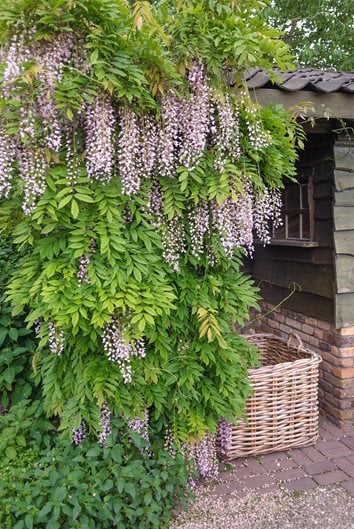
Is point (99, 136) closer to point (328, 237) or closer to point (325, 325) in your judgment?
point (328, 237)

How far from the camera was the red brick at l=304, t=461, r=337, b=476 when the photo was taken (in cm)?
251

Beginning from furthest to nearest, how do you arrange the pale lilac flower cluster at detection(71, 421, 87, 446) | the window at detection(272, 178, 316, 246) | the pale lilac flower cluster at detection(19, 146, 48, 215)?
the window at detection(272, 178, 316, 246)
the pale lilac flower cluster at detection(71, 421, 87, 446)
the pale lilac flower cluster at detection(19, 146, 48, 215)

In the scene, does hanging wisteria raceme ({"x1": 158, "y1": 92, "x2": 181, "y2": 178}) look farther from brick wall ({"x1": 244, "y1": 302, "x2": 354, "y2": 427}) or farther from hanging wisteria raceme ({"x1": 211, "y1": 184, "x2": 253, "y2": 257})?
brick wall ({"x1": 244, "y1": 302, "x2": 354, "y2": 427})

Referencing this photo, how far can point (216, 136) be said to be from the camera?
1.98 metres

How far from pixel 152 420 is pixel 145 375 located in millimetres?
360

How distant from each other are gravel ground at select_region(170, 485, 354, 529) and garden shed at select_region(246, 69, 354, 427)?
94 cm

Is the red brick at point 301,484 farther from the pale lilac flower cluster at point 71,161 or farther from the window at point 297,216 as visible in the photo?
the pale lilac flower cluster at point 71,161

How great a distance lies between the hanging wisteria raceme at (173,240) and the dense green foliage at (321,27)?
22.5 feet

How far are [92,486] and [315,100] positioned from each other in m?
2.41

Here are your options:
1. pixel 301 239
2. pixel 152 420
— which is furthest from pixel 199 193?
pixel 301 239

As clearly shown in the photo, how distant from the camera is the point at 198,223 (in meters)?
2.03

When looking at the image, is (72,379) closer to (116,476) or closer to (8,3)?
(116,476)

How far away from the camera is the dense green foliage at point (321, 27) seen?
767 centimetres

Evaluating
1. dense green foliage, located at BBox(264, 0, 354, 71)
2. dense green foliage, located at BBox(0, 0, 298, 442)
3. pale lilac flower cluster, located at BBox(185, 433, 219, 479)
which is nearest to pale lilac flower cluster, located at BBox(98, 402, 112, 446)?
dense green foliage, located at BBox(0, 0, 298, 442)
